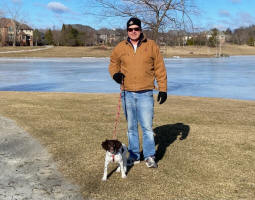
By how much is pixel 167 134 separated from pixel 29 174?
10.8 feet

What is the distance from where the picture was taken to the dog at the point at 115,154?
4.03 meters

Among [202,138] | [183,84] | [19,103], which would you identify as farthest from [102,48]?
[202,138]

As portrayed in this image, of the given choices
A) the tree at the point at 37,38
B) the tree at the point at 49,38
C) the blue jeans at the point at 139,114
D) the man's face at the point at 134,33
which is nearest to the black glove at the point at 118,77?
the blue jeans at the point at 139,114

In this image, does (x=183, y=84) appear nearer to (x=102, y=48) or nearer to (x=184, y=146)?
(x=184, y=146)

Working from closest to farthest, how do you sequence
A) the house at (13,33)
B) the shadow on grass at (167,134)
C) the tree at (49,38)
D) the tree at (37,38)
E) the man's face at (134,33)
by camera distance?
1. the man's face at (134,33)
2. the shadow on grass at (167,134)
3. the house at (13,33)
4. the tree at (49,38)
5. the tree at (37,38)

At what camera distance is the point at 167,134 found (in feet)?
22.5

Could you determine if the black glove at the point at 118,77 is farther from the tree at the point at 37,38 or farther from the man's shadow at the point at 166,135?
the tree at the point at 37,38

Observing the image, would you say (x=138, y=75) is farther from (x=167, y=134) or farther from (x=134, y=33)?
(x=167, y=134)

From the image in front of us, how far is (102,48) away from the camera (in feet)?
233

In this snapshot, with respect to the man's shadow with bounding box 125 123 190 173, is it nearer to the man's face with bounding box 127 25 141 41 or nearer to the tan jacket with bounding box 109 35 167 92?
the tan jacket with bounding box 109 35 167 92

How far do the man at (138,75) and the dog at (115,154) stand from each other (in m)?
0.53

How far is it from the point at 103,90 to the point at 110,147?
11.6m

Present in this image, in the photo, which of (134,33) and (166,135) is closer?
(134,33)

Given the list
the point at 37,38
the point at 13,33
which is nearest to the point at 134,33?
the point at 37,38
